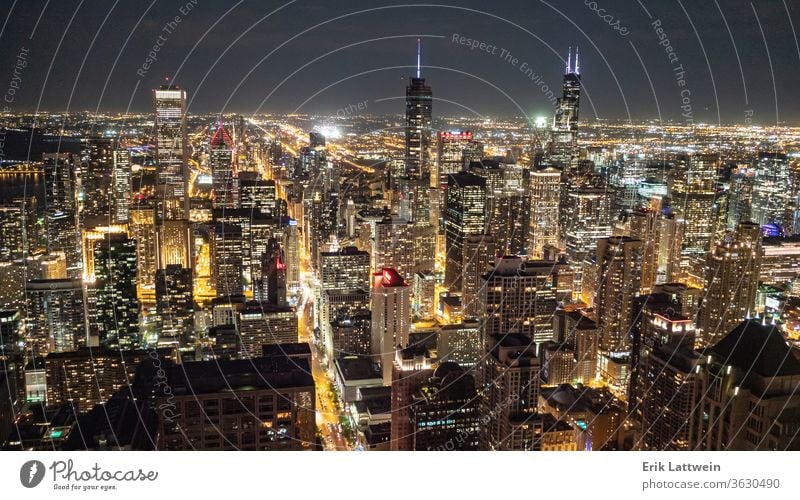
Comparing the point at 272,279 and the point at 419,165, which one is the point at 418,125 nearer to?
the point at 419,165

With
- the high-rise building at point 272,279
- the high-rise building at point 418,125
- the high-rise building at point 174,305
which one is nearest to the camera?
the high-rise building at point 418,125

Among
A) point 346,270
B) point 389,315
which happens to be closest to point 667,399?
point 389,315

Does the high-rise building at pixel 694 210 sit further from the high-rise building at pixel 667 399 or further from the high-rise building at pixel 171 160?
the high-rise building at pixel 171 160

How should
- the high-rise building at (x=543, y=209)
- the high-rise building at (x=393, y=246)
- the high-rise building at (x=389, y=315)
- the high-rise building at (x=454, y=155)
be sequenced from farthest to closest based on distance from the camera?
the high-rise building at (x=393, y=246) < the high-rise building at (x=543, y=209) < the high-rise building at (x=454, y=155) < the high-rise building at (x=389, y=315)

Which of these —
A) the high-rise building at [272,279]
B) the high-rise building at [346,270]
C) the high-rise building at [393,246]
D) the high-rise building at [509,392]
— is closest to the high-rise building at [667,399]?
the high-rise building at [509,392]
